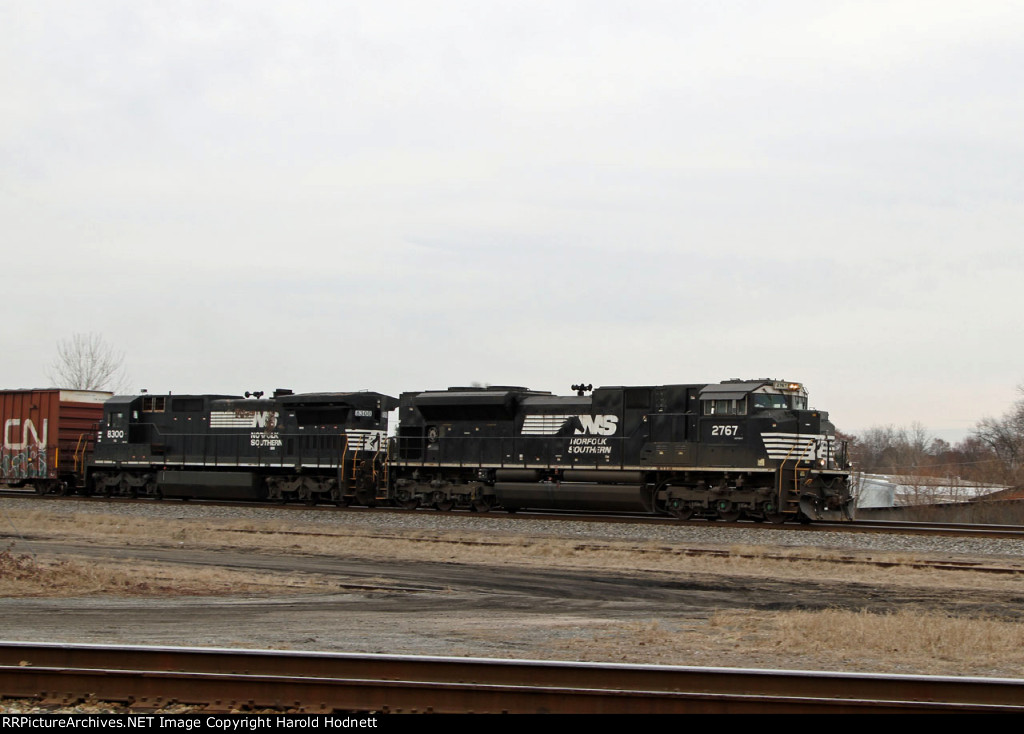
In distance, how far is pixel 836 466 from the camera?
23438mm

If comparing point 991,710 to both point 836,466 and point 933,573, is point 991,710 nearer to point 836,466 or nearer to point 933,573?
point 933,573

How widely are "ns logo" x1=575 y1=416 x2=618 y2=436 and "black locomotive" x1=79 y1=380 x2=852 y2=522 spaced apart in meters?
0.03

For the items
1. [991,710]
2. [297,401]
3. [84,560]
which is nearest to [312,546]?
[84,560]

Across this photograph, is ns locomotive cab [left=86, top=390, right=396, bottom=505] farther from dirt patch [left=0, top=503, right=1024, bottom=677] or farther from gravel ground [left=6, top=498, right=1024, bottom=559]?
dirt patch [left=0, top=503, right=1024, bottom=677]

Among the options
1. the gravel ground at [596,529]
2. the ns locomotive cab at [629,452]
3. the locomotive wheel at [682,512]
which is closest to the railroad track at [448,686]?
the gravel ground at [596,529]

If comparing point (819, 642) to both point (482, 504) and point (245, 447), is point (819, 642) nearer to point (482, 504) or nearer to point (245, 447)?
point (482, 504)

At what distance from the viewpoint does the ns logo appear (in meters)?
25.2

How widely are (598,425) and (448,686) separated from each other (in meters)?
18.7

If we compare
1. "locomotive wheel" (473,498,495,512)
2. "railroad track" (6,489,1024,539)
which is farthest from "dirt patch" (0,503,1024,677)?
"locomotive wheel" (473,498,495,512)

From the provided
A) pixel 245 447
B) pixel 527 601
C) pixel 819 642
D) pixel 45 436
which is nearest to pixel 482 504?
pixel 245 447

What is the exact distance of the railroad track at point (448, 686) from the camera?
22.1ft

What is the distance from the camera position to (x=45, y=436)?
33219 mm

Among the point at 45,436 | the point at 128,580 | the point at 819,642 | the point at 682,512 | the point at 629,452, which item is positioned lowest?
the point at 128,580

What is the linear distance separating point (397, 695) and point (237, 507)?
75.7 ft
